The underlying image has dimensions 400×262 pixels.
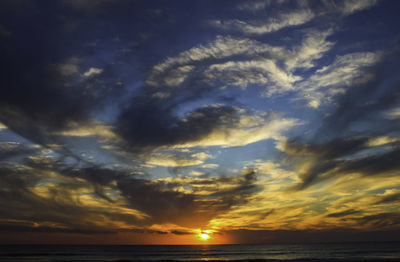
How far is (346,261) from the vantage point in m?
64.9

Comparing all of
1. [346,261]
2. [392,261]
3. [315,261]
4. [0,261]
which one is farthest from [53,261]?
[392,261]

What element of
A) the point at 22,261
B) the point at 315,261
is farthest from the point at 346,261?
the point at 22,261

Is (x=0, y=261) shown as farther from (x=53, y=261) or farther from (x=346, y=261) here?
(x=346, y=261)

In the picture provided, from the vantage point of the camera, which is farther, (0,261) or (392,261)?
(0,261)

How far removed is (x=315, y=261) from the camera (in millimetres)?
70188

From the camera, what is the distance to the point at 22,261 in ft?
273

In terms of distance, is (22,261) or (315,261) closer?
(315,261)

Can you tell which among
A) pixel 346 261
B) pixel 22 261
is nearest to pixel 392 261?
pixel 346 261

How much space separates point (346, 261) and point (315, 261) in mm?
7873

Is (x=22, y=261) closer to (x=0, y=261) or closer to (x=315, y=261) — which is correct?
(x=0, y=261)

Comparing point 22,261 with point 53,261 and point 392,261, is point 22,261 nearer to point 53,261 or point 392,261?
point 53,261

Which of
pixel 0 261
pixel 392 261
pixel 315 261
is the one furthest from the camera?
pixel 0 261

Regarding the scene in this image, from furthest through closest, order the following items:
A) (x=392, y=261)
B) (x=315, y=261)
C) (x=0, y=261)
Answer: (x=0, y=261), (x=315, y=261), (x=392, y=261)

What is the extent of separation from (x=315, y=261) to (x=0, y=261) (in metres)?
91.8
